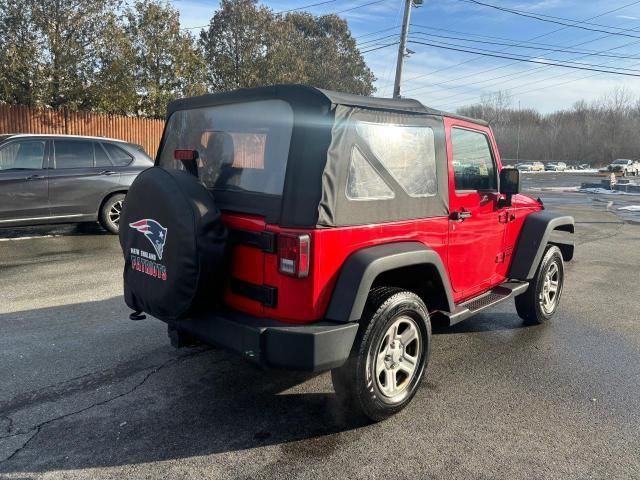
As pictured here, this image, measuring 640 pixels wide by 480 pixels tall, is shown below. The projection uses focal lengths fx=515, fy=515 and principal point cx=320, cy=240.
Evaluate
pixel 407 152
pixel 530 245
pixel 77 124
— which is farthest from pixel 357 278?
pixel 77 124

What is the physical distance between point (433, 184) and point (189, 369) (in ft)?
7.41

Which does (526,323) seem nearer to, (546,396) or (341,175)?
(546,396)

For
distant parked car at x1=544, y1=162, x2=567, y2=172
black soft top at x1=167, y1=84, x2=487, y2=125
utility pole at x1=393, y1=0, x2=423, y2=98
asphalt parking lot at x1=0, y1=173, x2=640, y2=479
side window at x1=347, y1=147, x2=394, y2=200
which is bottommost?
asphalt parking lot at x1=0, y1=173, x2=640, y2=479

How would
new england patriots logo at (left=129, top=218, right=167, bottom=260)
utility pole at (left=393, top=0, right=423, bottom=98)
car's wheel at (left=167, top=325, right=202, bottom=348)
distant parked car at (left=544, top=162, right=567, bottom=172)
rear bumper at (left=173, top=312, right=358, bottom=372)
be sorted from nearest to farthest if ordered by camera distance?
rear bumper at (left=173, top=312, right=358, bottom=372), new england patriots logo at (left=129, top=218, right=167, bottom=260), car's wheel at (left=167, top=325, right=202, bottom=348), utility pole at (left=393, top=0, right=423, bottom=98), distant parked car at (left=544, top=162, right=567, bottom=172)

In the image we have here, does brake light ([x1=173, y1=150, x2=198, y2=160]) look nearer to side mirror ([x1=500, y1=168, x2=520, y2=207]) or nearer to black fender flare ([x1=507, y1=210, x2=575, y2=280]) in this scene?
side mirror ([x1=500, y1=168, x2=520, y2=207])

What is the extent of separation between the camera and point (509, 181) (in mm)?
4289

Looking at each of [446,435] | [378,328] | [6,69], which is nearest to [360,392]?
[378,328]

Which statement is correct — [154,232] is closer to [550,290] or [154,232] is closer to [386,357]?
[386,357]

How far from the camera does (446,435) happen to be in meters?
3.09

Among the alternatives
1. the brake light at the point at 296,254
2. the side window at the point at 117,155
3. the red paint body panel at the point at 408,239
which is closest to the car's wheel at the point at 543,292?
the red paint body panel at the point at 408,239

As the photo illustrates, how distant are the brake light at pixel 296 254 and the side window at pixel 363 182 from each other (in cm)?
43

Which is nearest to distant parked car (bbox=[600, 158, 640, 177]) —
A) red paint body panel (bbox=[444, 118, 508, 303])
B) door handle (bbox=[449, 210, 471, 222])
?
red paint body panel (bbox=[444, 118, 508, 303])

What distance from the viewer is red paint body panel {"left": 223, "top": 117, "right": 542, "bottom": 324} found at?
284cm

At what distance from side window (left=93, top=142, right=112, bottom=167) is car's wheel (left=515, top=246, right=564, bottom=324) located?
279 inches
